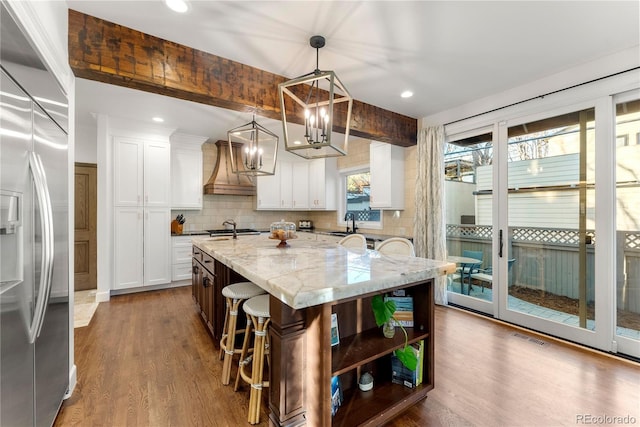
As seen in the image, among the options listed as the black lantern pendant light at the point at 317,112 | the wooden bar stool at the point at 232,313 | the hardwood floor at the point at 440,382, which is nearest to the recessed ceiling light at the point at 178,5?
the black lantern pendant light at the point at 317,112

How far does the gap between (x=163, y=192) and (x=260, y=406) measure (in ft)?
12.5

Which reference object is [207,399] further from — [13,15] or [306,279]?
[13,15]

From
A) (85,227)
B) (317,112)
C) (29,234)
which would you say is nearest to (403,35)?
(317,112)

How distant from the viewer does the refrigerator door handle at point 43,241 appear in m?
1.30

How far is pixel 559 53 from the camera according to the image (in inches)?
95.4

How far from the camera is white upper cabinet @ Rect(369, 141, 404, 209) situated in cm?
419

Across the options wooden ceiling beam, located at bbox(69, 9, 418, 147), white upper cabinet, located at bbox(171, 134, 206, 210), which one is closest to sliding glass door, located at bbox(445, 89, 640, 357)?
wooden ceiling beam, located at bbox(69, 9, 418, 147)

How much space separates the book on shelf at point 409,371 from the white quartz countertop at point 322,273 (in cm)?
50

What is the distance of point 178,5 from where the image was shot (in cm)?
183

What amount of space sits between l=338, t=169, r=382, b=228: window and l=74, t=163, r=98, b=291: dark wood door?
14.7 ft

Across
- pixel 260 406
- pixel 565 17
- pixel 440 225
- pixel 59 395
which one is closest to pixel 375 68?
pixel 565 17

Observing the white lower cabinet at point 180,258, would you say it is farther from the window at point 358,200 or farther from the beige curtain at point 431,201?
the beige curtain at point 431,201

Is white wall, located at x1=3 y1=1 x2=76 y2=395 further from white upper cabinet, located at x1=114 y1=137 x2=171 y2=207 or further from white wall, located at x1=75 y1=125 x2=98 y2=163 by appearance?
white wall, located at x1=75 y1=125 x2=98 y2=163

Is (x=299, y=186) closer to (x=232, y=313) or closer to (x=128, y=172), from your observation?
(x=128, y=172)
